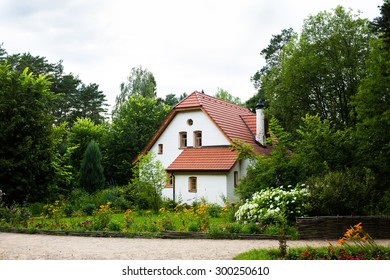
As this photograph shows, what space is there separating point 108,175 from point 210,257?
29.6 meters

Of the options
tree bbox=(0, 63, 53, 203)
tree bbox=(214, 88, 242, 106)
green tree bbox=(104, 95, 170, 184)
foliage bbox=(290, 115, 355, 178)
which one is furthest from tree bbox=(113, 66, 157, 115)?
foliage bbox=(290, 115, 355, 178)

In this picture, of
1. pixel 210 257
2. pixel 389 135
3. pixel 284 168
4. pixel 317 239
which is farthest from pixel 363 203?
pixel 210 257

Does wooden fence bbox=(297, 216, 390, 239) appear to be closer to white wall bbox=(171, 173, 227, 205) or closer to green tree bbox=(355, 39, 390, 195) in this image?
green tree bbox=(355, 39, 390, 195)

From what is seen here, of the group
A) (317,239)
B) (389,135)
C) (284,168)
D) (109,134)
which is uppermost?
(109,134)

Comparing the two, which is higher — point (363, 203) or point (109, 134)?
point (109, 134)

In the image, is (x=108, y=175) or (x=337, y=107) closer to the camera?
(x=337, y=107)

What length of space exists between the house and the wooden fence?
1292 cm

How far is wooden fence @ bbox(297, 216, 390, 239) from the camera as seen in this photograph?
13.0 meters

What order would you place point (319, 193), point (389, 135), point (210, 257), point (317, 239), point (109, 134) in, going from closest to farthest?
A: 1. point (210, 257)
2. point (317, 239)
3. point (319, 193)
4. point (389, 135)
5. point (109, 134)

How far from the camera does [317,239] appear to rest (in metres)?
13.0

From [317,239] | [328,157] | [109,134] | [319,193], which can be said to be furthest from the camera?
[109,134]

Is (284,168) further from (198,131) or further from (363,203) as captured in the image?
(198,131)

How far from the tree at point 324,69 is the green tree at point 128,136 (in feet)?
40.2

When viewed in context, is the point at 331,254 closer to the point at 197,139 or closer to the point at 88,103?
the point at 197,139
